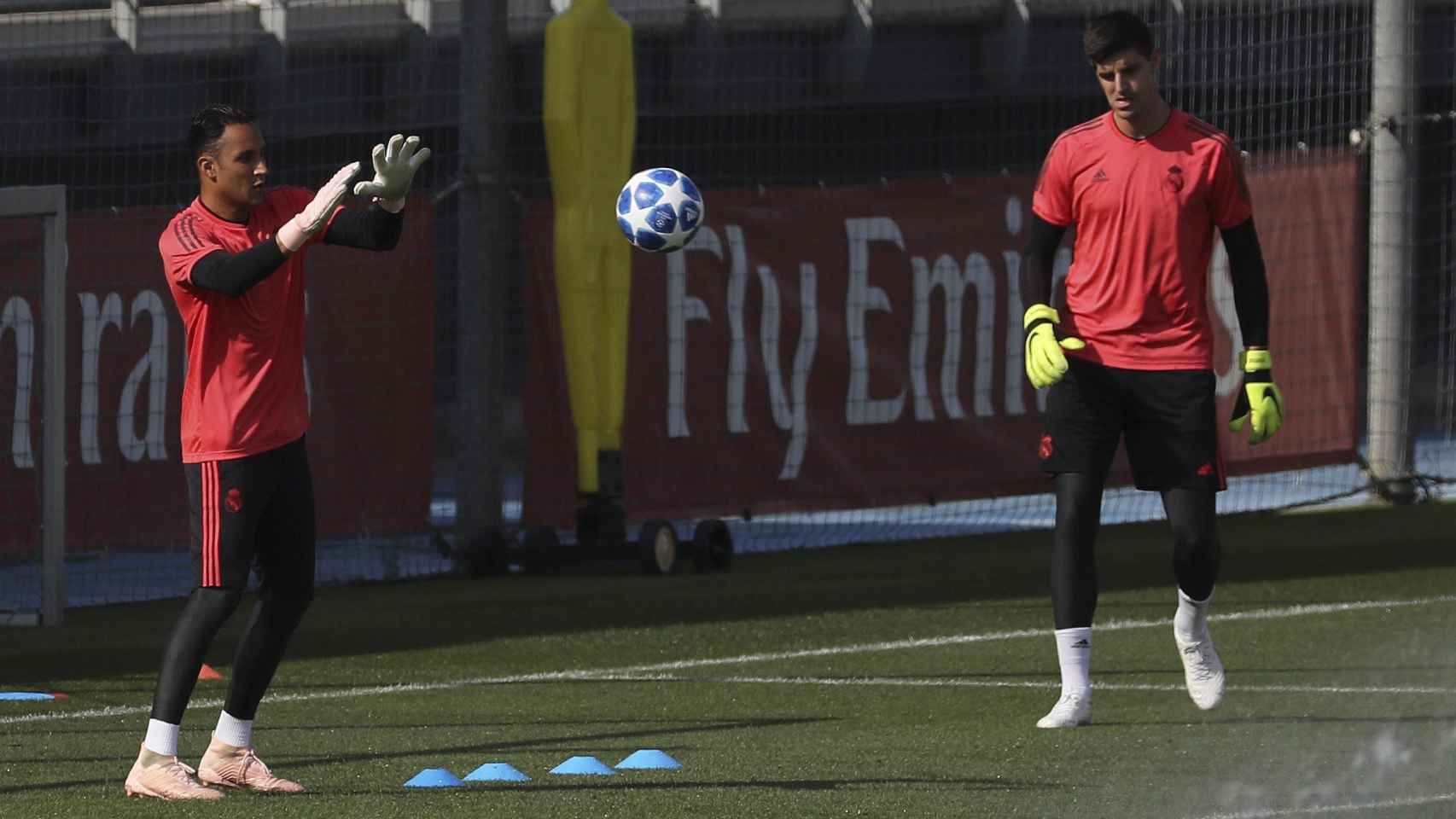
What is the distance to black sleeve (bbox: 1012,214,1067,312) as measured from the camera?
8.01 m

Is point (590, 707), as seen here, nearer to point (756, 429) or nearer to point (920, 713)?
point (920, 713)

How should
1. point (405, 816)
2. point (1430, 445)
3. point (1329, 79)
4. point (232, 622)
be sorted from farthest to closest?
point (1430, 445) → point (1329, 79) → point (232, 622) → point (405, 816)

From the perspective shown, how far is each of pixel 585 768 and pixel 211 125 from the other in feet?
6.27

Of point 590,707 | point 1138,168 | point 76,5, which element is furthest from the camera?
point 76,5

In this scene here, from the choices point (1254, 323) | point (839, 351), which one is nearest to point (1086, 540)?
point (1254, 323)

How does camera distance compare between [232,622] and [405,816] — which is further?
[232,622]

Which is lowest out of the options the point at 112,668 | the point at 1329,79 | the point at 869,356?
the point at 112,668

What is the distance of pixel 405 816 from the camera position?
6.10 m

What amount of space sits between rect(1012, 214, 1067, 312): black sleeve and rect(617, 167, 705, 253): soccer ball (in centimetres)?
228

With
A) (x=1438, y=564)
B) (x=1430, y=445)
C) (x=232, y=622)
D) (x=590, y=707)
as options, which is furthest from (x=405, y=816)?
(x=1430, y=445)

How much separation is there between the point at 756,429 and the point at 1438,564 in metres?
3.72

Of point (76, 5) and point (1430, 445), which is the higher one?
point (76, 5)

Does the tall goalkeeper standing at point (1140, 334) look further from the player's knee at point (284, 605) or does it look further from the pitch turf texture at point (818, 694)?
the player's knee at point (284, 605)

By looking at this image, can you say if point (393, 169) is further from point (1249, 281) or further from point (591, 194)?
point (591, 194)
